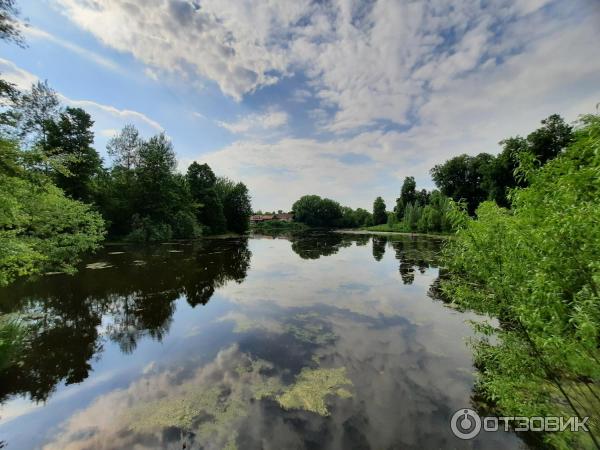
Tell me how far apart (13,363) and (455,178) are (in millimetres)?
60231

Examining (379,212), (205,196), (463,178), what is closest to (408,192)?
(379,212)

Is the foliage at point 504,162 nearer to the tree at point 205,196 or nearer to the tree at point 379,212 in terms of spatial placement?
the tree at point 205,196

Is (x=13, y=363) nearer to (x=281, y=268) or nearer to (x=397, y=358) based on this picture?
(x=397, y=358)

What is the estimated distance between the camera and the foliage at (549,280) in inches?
107

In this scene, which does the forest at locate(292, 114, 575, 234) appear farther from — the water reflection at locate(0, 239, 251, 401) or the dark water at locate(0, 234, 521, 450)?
the water reflection at locate(0, 239, 251, 401)

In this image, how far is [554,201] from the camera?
3439 millimetres

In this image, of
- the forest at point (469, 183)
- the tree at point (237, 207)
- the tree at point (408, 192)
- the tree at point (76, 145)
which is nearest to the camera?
the forest at point (469, 183)

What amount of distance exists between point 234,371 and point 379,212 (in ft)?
313

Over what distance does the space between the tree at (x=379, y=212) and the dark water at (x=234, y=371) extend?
3403 inches

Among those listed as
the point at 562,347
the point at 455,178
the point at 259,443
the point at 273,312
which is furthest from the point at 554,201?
the point at 455,178

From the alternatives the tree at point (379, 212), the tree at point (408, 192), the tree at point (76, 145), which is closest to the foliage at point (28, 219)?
the tree at point (76, 145)

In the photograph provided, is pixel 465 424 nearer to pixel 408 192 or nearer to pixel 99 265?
pixel 99 265

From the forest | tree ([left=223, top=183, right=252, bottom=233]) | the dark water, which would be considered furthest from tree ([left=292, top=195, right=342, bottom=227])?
the dark water

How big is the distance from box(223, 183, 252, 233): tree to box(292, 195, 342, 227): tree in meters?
50.7
